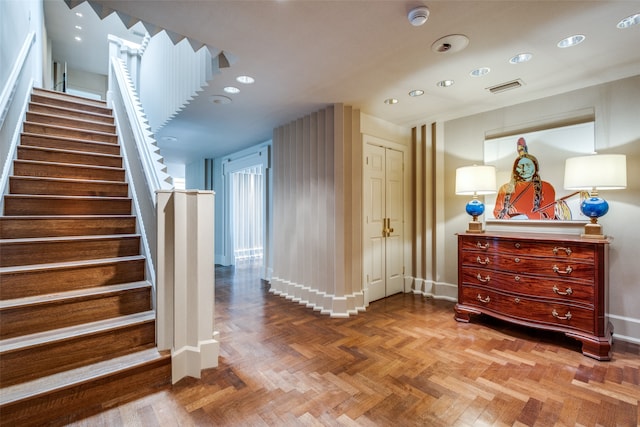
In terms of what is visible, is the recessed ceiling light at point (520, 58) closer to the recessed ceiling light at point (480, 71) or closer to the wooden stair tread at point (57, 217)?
the recessed ceiling light at point (480, 71)

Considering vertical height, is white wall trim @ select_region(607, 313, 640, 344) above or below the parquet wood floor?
above

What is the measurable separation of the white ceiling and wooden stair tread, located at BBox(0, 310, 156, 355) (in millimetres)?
2040

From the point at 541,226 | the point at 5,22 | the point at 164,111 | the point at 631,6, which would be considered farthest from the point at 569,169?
the point at 5,22

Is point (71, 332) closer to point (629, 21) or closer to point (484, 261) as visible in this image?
point (484, 261)

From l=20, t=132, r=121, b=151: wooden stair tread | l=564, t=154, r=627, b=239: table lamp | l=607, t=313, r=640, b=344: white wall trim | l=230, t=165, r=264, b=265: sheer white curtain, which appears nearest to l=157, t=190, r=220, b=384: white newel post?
l=20, t=132, r=121, b=151: wooden stair tread

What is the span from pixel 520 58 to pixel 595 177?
1.16 m

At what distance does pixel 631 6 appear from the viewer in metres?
1.78

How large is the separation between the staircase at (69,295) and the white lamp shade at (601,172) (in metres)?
3.54

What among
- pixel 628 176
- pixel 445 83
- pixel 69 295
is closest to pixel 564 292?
pixel 628 176

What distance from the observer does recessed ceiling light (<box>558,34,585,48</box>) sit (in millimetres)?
2095

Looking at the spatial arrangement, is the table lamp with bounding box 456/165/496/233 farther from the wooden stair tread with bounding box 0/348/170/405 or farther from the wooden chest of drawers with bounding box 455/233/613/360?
the wooden stair tread with bounding box 0/348/170/405

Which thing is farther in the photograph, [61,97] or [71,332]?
[61,97]

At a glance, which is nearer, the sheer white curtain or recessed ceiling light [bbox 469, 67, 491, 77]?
recessed ceiling light [bbox 469, 67, 491, 77]

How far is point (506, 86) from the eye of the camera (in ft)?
9.56
